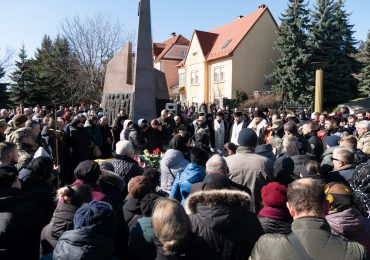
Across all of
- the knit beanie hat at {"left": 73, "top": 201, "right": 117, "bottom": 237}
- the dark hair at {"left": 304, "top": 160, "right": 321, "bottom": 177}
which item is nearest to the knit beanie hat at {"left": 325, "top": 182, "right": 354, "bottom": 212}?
the dark hair at {"left": 304, "top": 160, "right": 321, "bottom": 177}

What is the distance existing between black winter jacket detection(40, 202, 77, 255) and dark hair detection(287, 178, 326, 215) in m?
1.74

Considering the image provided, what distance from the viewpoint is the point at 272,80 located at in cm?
Result: 3738

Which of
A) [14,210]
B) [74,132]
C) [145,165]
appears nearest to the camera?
[14,210]

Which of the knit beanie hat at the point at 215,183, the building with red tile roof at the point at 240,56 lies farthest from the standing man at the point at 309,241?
the building with red tile roof at the point at 240,56

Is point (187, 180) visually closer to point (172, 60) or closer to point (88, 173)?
point (88, 173)

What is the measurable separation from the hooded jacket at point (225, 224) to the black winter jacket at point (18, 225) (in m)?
1.40

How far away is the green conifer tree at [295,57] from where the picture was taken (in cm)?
2984

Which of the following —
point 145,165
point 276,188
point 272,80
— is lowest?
point 145,165

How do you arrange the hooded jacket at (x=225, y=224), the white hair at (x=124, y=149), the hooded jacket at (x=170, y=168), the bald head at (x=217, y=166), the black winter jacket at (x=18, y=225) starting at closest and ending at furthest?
the hooded jacket at (x=225, y=224) < the black winter jacket at (x=18, y=225) < the bald head at (x=217, y=166) < the white hair at (x=124, y=149) < the hooded jacket at (x=170, y=168)

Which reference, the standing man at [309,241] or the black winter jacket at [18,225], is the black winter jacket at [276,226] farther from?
the black winter jacket at [18,225]

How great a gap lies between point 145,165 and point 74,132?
2.11 metres

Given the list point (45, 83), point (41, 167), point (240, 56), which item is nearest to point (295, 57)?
point (240, 56)

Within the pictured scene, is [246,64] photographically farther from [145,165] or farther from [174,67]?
[145,165]

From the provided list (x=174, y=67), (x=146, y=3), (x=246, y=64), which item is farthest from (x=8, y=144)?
(x=174, y=67)
